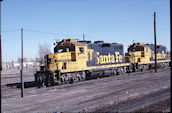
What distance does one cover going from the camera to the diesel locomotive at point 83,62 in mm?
16828

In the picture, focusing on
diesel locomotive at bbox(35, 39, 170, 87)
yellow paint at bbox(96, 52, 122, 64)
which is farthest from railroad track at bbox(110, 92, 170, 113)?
yellow paint at bbox(96, 52, 122, 64)

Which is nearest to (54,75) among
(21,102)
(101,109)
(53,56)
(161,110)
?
(53,56)

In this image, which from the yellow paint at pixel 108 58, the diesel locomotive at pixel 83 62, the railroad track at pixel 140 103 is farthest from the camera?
the yellow paint at pixel 108 58

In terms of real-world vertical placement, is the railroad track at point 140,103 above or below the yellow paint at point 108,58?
below

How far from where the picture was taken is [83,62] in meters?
19.0

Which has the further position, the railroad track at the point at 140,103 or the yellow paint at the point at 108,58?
the yellow paint at the point at 108,58

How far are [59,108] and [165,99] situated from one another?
5646 mm

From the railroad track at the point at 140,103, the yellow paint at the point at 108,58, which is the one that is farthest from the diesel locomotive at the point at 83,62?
the railroad track at the point at 140,103

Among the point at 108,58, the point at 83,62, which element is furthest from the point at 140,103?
the point at 108,58

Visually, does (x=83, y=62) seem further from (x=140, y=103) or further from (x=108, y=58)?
(x=140, y=103)

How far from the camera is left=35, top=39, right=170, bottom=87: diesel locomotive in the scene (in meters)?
16.8

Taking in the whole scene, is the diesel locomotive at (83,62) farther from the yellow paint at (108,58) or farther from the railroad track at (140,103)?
the railroad track at (140,103)

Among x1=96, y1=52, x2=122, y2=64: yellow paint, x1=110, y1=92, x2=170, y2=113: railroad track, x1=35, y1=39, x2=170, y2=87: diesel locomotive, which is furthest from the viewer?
x1=96, y1=52, x2=122, y2=64: yellow paint

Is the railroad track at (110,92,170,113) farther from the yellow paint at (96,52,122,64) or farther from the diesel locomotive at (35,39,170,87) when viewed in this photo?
the yellow paint at (96,52,122,64)
